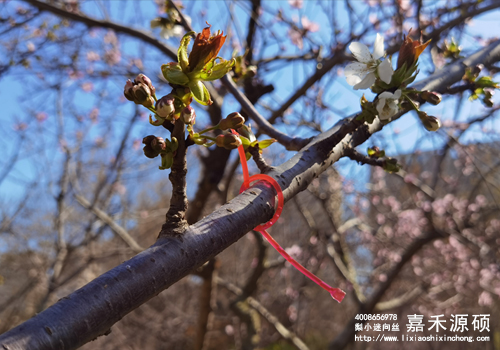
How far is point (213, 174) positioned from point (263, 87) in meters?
0.87

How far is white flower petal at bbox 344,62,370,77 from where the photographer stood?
83 cm

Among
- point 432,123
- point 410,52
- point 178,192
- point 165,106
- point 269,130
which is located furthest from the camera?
point 269,130

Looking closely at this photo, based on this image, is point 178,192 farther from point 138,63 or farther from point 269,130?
point 138,63

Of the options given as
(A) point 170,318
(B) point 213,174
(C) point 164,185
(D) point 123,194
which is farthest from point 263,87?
(C) point 164,185

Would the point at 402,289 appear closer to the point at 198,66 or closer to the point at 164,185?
the point at 164,185

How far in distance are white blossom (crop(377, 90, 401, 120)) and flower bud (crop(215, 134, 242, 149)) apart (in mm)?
348

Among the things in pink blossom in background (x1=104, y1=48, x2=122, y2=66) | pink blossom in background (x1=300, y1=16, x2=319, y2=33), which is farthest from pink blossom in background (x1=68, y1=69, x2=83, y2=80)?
pink blossom in background (x1=300, y1=16, x2=319, y2=33)

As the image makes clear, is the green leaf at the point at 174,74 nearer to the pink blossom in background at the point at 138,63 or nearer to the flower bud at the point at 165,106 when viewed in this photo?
the flower bud at the point at 165,106

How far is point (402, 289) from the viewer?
6250mm

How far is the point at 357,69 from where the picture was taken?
84cm

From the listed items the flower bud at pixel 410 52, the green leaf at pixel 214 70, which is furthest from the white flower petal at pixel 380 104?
the green leaf at pixel 214 70

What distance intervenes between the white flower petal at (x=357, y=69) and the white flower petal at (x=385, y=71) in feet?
0.23

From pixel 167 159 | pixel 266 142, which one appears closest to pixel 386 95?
pixel 266 142

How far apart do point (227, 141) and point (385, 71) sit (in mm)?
403
